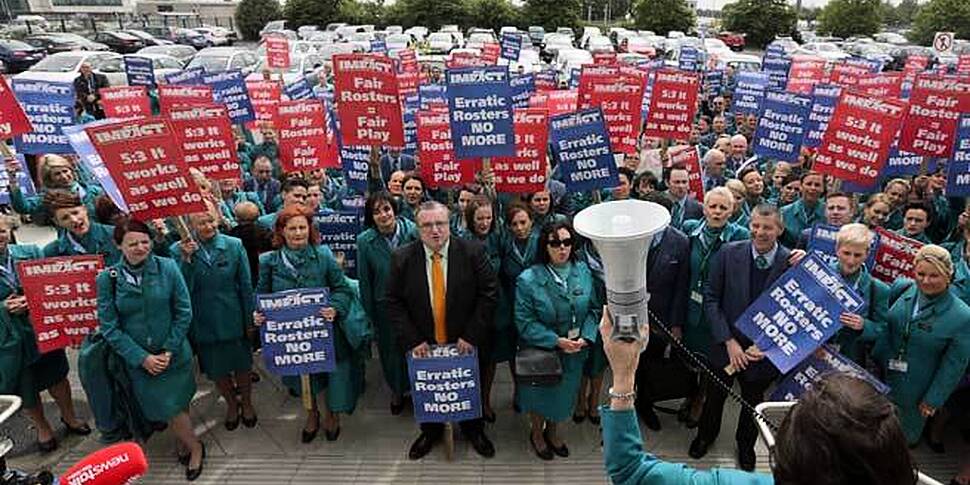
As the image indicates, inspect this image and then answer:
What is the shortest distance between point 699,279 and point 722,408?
89cm

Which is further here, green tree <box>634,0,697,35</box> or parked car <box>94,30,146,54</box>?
green tree <box>634,0,697,35</box>

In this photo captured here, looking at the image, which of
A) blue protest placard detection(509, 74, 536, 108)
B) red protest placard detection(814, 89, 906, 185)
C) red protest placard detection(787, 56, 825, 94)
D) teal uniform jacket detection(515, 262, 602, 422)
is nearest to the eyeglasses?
teal uniform jacket detection(515, 262, 602, 422)

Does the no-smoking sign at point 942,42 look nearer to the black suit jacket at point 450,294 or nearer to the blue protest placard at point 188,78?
the black suit jacket at point 450,294

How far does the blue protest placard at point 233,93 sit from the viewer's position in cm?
833

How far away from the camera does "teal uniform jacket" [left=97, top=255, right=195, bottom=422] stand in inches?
154

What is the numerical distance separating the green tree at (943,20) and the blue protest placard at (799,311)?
42.3 meters

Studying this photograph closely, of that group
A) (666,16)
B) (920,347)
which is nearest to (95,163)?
(920,347)

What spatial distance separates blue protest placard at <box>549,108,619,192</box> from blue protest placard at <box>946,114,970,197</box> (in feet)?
9.29

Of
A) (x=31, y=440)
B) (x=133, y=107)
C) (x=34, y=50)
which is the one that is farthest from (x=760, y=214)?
(x=34, y=50)

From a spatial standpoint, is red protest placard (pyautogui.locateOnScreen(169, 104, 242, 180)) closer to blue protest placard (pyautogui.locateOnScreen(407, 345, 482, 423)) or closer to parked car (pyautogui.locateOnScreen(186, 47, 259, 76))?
blue protest placard (pyautogui.locateOnScreen(407, 345, 482, 423))

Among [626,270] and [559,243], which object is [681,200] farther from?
[626,270]

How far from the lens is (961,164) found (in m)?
5.46

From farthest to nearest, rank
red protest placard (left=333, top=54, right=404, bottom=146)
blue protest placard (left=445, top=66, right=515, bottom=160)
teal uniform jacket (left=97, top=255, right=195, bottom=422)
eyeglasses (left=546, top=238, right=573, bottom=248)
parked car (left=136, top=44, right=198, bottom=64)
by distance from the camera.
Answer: parked car (left=136, top=44, right=198, bottom=64) < red protest placard (left=333, top=54, right=404, bottom=146) < blue protest placard (left=445, top=66, right=515, bottom=160) < eyeglasses (left=546, top=238, right=573, bottom=248) < teal uniform jacket (left=97, top=255, right=195, bottom=422)

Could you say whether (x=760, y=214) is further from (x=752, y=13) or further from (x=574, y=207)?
(x=752, y=13)
